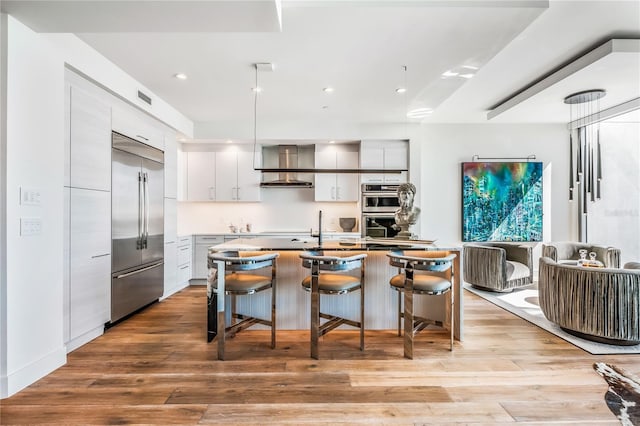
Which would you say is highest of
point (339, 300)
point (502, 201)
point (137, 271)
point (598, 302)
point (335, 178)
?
point (335, 178)

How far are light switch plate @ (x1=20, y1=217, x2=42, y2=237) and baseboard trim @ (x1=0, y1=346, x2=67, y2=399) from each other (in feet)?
3.12

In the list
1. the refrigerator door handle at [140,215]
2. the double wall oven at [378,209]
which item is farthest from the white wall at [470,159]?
the refrigerator door handle at [140,215]

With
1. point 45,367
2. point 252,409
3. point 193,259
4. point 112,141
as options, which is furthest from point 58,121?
point 193,259

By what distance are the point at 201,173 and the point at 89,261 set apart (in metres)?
2.97

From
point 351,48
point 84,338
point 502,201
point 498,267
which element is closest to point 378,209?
point 498,267

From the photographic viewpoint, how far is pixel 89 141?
3088 mm

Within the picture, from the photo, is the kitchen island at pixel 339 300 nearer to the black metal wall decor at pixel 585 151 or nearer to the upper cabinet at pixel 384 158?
the upper cabinet at pixel 384 158

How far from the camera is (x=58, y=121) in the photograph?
102 inches

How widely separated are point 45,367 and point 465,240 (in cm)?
598

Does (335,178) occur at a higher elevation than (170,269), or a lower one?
higher

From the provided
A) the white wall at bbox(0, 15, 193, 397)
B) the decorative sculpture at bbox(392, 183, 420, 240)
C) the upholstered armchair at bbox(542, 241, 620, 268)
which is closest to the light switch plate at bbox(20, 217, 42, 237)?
the white wall at bbox(0, 15, 193, 397)

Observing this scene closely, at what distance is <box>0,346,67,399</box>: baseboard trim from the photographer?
2.17 m

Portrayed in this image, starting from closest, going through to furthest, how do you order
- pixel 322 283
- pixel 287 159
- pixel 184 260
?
pixel 322 283 → pixel 184 260 → pixel 287 159

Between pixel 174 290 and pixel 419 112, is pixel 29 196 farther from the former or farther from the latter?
pixel 419 112
